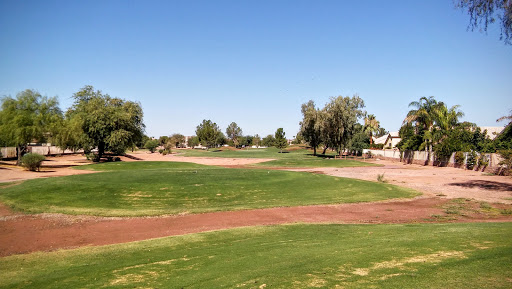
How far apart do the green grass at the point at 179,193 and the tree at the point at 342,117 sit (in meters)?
46.0

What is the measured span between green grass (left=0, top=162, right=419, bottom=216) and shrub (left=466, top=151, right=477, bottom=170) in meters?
24.6

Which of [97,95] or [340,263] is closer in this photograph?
[340,263]

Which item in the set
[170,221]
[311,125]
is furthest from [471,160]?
[170,221]

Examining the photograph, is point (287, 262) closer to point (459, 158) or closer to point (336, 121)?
point (459, 158)

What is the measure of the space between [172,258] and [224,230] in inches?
203

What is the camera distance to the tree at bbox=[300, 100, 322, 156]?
79125 mm

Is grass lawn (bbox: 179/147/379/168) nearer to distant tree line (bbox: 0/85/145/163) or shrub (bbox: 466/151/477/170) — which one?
shrub (bbox: 466/151/477/170)

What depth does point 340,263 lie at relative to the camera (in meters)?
8.27

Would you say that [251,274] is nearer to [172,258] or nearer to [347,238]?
[172,258]

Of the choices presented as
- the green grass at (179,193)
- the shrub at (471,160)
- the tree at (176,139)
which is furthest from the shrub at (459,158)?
the tree at (176,139)

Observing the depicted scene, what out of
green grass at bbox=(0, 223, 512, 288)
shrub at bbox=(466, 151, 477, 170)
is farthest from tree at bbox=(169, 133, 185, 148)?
green grass at bbox=(0, 223, 512, 288)

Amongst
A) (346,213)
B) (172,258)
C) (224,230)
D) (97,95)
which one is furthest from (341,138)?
(172,258)

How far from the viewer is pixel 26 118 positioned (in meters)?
46.6

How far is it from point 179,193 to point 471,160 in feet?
137
